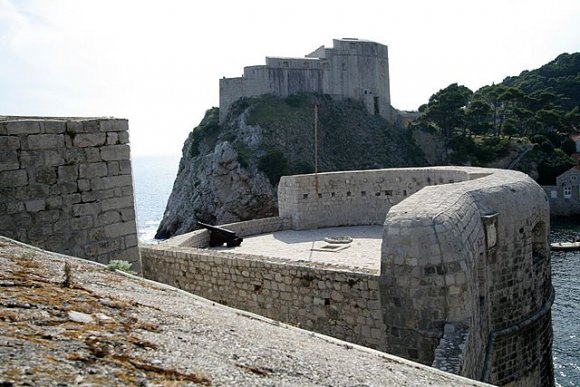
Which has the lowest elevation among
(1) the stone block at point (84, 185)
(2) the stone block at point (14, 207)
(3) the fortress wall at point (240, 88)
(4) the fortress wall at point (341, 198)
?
(4) the fortress wall at point (341, 198)

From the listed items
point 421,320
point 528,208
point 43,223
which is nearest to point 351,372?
point 421,320

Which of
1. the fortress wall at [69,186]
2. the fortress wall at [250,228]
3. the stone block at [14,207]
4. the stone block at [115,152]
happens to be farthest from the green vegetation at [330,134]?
the stone block at [14,207]

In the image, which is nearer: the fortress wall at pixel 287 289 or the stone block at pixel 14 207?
the stone block at pixel 14 207

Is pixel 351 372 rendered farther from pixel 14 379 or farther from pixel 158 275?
pixel 158 275

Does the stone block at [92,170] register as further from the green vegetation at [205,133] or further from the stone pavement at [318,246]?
the green vegetation at [205,133]

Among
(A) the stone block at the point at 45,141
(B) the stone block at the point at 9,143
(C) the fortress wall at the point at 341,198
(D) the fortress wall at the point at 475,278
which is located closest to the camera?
(B) the stone block at the point at 9,143

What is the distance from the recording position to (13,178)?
636cm

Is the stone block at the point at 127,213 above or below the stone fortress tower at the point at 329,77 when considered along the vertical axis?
below

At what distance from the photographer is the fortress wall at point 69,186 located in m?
6.39

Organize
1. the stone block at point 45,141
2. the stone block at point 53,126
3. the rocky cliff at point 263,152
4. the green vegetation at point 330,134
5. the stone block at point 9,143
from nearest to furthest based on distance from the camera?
the stone block at point 9,143, the stone block at point 45,141, the stone block at point 53,126, the rocky cliff at point 263,152, the green vegetation at point 330,134

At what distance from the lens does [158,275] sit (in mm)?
11484

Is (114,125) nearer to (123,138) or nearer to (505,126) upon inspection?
(123,138)

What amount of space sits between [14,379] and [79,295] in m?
1.65

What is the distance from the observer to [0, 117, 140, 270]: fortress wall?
251 inches
